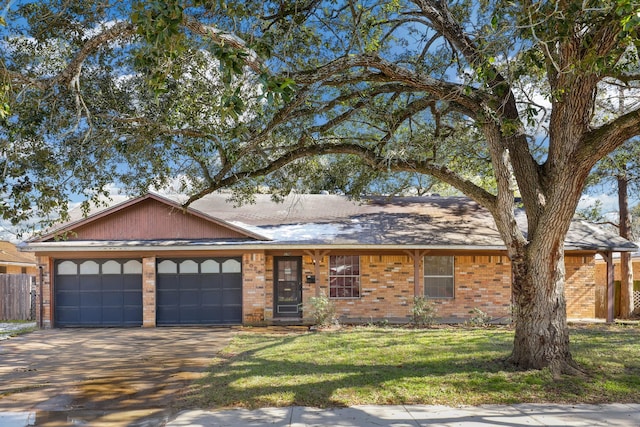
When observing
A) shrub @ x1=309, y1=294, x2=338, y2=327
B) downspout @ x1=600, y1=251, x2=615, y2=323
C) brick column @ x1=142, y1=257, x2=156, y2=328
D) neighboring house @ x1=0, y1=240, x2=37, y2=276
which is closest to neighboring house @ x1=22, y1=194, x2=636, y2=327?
brick column @ x1=142, y1=257, x2=156, y2=328

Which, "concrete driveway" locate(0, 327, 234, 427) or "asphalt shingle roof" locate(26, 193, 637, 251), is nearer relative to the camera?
"concrete driveway" locate(0, 327, 234, 427)

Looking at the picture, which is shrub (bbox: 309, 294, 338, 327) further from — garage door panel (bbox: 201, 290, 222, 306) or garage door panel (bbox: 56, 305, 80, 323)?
garage door panel (bbox: 56, 305, 80, 323)

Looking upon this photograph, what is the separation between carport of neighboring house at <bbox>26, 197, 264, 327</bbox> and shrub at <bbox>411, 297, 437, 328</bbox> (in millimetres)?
5262

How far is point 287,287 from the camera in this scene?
17.3 metres

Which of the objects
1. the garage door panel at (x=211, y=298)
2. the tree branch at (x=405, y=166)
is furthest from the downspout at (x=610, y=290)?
the garage door panel at (x=211, y=298)

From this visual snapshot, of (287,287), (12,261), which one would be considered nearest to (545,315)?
(287,287)

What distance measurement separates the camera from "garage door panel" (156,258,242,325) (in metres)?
16.7

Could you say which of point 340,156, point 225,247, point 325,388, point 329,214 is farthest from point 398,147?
point 329,214

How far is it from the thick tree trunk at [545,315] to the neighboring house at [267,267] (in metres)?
7.83

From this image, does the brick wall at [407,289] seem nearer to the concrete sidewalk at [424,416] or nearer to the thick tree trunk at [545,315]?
the thick tree trunk at [545,315]

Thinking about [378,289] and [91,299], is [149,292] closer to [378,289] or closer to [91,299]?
[91,299]

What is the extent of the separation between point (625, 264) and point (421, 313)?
9.26 meters

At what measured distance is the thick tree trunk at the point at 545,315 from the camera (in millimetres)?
7754

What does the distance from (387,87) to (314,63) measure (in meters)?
1.42
